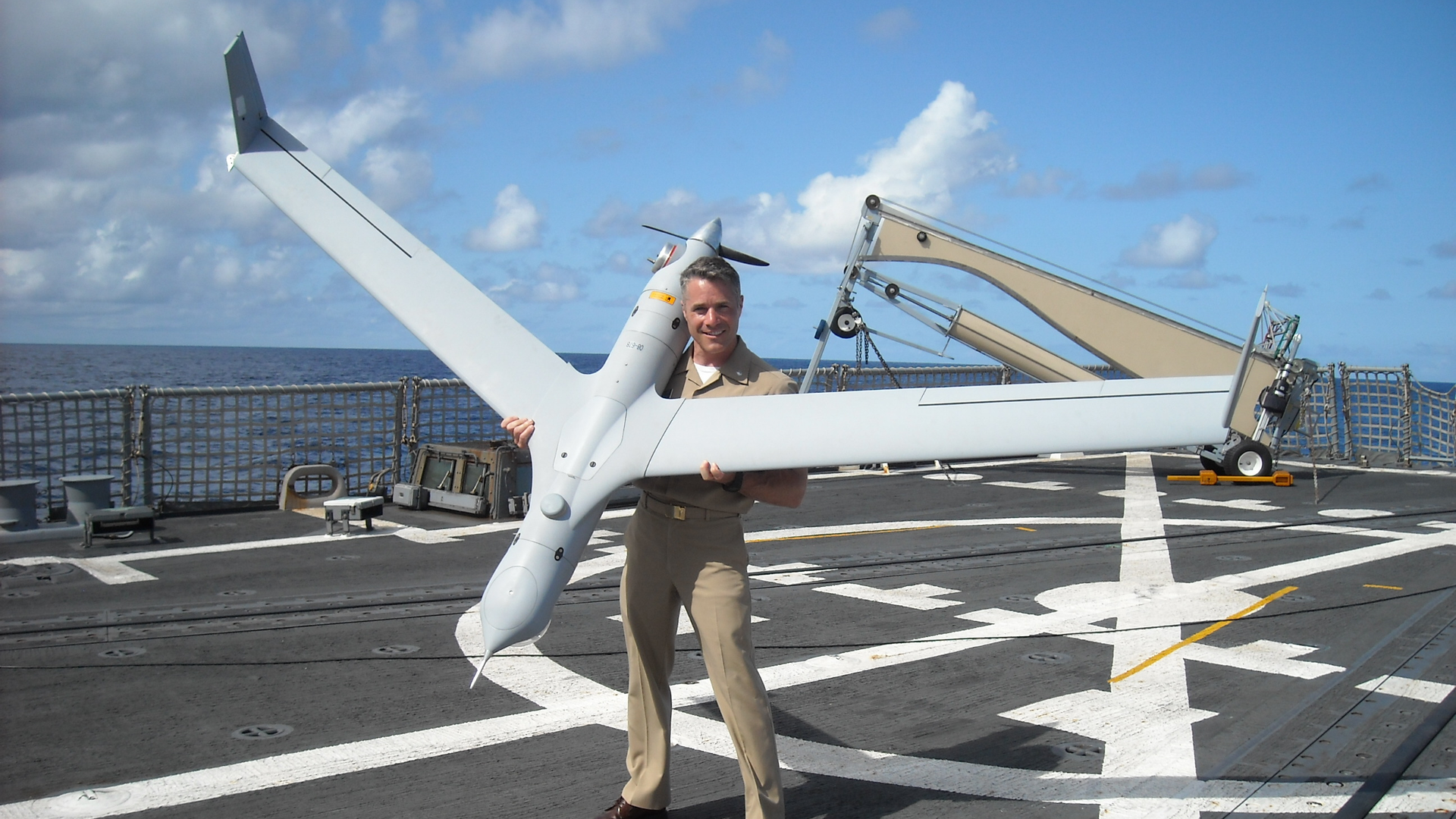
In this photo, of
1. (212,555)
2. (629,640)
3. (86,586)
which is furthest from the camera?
(212,555)

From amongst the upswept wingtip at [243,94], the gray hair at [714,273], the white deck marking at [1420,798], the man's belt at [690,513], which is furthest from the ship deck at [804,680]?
the upswept wingtip at [243,94]

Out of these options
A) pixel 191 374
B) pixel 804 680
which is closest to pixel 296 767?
pixel 804 680

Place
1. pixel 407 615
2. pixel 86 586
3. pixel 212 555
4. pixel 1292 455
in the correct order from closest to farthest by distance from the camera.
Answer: pixel 407 615
pixel 86 586
pixel 212 555
pixel 1292 455

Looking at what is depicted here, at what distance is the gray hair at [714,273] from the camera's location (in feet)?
12.0

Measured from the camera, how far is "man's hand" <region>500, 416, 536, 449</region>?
391cm

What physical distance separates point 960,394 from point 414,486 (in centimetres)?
1057

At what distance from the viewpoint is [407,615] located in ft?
24.3

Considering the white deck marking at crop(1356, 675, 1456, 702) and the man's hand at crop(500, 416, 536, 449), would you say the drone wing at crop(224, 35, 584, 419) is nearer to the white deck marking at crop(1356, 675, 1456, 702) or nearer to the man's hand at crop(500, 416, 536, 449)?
the man's hand at crop(500, 416, 536, 449)

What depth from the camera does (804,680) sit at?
19.4 feet

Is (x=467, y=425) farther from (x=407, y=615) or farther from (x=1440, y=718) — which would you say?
(x=1440, y=718)

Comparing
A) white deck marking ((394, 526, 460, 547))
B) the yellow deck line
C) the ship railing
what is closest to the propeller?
the yellow deck line

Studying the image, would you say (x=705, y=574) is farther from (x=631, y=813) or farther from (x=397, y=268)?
(x=397, y=268)

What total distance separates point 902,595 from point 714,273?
521cm

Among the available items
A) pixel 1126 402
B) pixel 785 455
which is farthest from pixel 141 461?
pixel 1126 402
